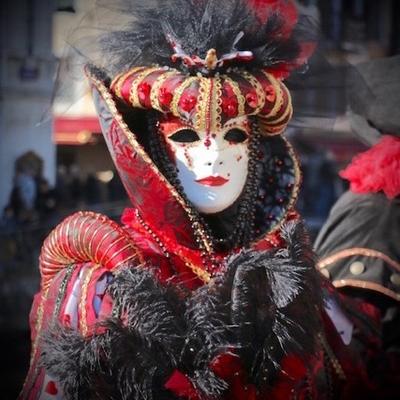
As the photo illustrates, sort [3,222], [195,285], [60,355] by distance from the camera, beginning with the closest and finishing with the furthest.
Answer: [60,355], [195,285], [3,222]

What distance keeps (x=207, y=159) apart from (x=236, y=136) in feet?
0.29

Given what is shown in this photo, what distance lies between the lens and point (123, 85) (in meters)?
1.97

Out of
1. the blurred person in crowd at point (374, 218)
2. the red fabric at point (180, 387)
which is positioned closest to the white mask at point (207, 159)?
the red fabric at point (180, 387)

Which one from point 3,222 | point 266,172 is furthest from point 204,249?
point 3,222

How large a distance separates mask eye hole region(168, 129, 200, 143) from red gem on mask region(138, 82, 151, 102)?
105 millimetres

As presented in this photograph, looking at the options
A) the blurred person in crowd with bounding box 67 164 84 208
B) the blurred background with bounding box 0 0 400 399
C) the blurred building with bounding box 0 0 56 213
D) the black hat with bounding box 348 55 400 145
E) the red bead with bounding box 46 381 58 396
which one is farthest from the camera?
the blurred person in crowd with bounding box 67 164 84 208

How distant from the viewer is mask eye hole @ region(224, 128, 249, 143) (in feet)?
6.47

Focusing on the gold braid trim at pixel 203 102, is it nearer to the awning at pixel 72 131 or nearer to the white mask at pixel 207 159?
the white mask at pixel 207 159

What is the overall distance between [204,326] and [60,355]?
0.90ft

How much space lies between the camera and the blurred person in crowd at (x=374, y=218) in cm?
273

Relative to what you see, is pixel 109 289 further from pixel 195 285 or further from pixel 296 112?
pixel 296 112

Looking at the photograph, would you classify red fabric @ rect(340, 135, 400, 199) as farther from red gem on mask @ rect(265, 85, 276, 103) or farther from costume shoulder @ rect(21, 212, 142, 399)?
costume shoulder @ rect(21, 212, 142, 399)

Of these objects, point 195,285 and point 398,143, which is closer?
point 195,285

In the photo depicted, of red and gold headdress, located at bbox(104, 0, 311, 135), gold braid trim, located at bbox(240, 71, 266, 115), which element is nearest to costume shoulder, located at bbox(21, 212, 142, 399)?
red and gold headdress, located at bbox(104, 0, 311, 135)
